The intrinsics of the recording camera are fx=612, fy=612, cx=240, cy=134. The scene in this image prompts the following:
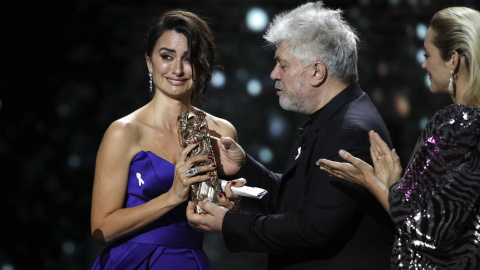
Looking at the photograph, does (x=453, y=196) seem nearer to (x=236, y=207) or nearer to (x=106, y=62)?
(x=236, y=207)

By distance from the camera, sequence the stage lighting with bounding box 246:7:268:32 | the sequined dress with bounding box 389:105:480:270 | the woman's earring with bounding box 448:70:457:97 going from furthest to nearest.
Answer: the stage lighting with bounding box 246:7:268:32, the woman's earring with bounding box 448:70:457:97, the sequined dress with bounding box 389:105:480:270

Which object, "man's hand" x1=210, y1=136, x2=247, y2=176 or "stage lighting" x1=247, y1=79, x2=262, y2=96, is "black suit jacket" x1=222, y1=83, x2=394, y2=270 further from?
"stage lighting" x1=247, y1=79, x2=262, y2=96

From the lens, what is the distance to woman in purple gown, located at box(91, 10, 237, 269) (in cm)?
224

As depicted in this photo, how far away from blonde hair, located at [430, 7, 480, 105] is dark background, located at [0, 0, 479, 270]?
2.31 metres

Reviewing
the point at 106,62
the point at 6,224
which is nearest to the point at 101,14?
the point at 106,62

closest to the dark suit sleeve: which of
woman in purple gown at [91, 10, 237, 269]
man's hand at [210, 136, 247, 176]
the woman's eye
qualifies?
woman in purple gown at [91, 10, 237, 269]

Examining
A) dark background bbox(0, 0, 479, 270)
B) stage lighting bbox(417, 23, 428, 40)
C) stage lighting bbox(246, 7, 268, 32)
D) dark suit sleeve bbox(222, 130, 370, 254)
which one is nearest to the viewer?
dark suit sleeve bbox(222, 130, 370, 254)

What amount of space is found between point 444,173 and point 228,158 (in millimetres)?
1050

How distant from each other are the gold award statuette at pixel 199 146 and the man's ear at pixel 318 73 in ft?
1.40

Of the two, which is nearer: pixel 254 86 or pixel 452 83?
pixel 452 83

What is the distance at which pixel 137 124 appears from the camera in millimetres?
2396

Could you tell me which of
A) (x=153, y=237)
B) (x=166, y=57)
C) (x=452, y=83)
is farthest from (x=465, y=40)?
(x=153, y=237)

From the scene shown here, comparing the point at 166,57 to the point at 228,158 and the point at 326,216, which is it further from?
the point at 326,216

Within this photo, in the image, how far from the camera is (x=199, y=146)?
213 cm
